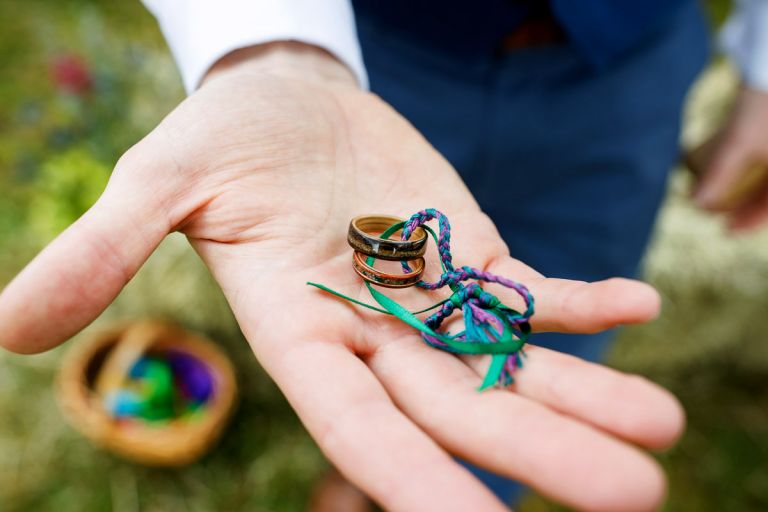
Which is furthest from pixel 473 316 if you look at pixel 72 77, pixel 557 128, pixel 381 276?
pixel 72 77

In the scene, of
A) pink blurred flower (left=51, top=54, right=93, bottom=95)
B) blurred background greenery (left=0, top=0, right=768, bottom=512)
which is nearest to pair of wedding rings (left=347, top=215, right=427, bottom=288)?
blurred background greenery (left=0, top=0, right=768, bottom=512)

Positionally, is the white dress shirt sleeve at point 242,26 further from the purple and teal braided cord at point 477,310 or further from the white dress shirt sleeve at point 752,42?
the white dress shirt sleeve at point 752,42

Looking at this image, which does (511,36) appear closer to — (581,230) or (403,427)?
(581,230)

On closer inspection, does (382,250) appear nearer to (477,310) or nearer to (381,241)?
(381,241)

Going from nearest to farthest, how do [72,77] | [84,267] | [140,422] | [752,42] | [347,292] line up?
[84,267] < [347,292] < [752,42] < [140,422] < [72,77]

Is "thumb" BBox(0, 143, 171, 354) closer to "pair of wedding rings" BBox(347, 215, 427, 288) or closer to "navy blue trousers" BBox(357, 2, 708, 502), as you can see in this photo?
"pair of wedding rings" BBox(347, 215, 427, 288)

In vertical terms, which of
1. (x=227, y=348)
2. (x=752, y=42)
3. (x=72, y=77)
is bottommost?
(x=227, y=348)
